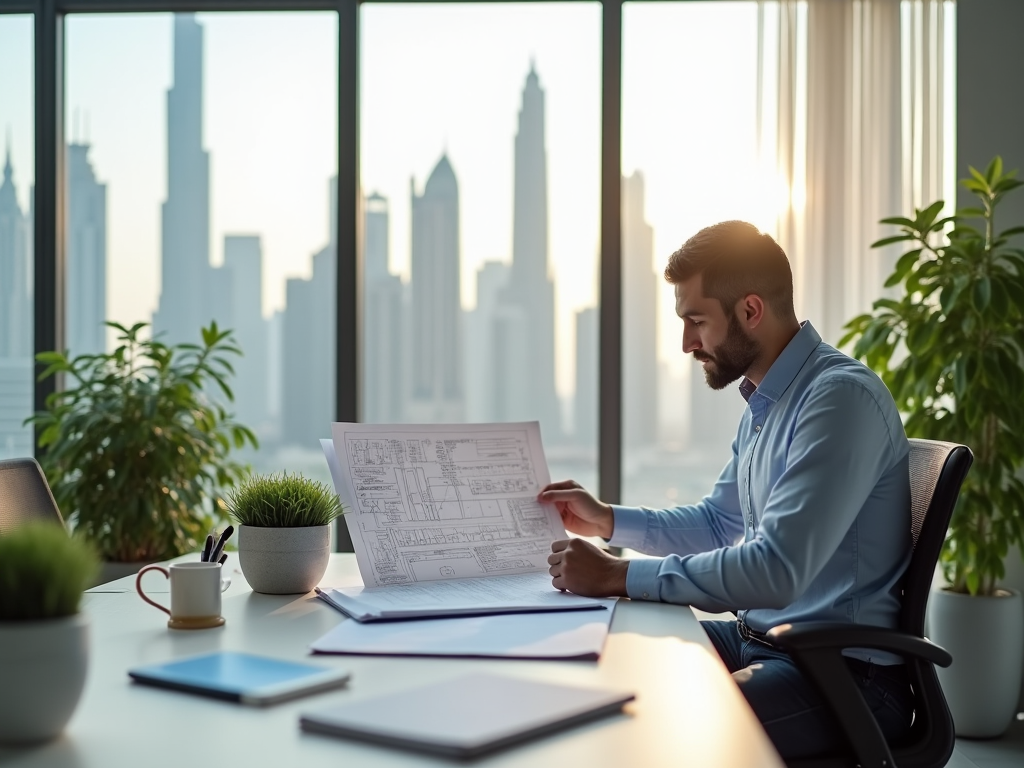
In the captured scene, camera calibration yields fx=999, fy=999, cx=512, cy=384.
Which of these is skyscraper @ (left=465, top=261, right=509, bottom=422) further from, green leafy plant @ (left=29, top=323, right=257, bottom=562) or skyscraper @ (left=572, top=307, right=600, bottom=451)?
green leafy plant @ (left=29, top=323, right=257, bottom=562)

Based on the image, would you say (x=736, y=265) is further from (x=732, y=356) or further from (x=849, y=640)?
(x=849, y=640)

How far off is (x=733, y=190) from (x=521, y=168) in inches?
31.3

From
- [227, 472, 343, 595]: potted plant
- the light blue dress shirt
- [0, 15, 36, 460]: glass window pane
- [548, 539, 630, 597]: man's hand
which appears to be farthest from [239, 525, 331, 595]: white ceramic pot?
[0, 15, 36, 460]: glass window pane

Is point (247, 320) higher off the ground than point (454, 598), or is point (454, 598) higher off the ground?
point (247, 320)

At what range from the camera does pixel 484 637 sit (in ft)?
4.09

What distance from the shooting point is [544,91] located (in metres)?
3.79

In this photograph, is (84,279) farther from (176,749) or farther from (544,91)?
(176,749)

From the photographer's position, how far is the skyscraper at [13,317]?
12.8 feet

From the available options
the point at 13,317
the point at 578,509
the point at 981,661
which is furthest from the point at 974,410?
the point at 13,317

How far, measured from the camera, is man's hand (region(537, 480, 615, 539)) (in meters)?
1.82

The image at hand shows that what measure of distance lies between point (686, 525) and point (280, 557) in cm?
83

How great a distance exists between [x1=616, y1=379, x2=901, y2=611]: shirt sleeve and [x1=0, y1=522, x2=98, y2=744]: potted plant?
0.88 m

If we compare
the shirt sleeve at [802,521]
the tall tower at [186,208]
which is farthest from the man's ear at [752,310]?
the tall tower at [186,208]

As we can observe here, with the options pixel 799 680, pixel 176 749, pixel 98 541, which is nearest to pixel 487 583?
pixel 799 680
